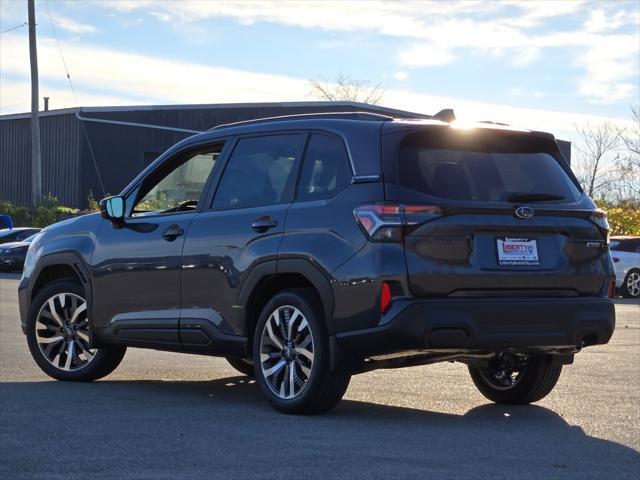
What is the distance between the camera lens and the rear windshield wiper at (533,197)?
8.10 metres

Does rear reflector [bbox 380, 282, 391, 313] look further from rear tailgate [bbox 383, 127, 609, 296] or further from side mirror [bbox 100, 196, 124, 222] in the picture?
side mirror [bbox 100, 196, 124, 222]

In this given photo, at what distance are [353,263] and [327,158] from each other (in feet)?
3.00

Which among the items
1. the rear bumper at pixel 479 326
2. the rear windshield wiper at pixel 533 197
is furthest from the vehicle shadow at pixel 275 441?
the rear windshield wiper at pixel 533 197

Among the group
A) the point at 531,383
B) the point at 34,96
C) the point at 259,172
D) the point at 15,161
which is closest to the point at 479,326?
the point at 531,383

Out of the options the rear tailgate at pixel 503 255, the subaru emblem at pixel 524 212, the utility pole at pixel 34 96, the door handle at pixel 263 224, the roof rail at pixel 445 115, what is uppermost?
the utility pole at pixel 34 96

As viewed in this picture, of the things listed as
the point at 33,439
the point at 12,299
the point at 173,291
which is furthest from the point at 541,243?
the point at 12,299

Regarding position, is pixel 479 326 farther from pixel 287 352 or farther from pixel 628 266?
pixel 628 266

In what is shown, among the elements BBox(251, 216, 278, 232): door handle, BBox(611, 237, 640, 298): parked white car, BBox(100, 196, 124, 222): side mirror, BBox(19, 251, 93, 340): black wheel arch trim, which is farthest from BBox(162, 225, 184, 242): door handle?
BBox(611, 237, 640, 298): parked white car

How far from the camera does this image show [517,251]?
26.2ft

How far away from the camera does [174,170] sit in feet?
32.6

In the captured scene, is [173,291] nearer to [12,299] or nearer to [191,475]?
[191,475]

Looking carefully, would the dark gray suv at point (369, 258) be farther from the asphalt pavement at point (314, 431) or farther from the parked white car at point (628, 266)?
the parked white car at point (628, 266)

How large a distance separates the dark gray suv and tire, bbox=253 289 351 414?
0.01 meters

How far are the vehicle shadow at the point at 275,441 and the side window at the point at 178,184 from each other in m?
1.47
